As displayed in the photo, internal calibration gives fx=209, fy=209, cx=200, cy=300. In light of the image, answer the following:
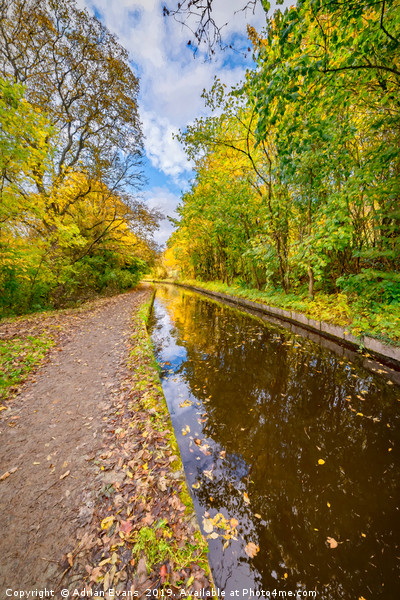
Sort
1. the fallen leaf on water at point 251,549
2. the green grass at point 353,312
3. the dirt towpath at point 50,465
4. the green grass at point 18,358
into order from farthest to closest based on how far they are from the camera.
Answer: the green grass at point 353,312 → the green grass at point 18,358 → the fallen leaf on water at point 251,549 → the dirt towpath at point 50,465

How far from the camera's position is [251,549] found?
1873 millimetres

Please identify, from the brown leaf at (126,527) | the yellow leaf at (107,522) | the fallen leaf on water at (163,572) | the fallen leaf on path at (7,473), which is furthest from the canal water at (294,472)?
the fallen leaf on path at (7,473)

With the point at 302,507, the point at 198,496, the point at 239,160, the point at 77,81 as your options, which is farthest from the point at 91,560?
the point at 77,81

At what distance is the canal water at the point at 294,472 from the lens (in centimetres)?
173

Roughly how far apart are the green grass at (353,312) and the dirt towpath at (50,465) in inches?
256

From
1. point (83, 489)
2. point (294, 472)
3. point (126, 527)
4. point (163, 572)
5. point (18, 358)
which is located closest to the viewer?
point (163, 572)

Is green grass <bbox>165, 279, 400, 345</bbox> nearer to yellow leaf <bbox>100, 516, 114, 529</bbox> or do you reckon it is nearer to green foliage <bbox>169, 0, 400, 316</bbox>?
green foliage <bbox>169, 0, 400, 316</bbox>

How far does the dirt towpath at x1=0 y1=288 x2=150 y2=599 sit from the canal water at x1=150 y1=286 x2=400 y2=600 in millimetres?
1196

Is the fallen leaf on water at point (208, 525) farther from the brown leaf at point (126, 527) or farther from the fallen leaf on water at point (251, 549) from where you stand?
the brown leaf at point (126, 527)

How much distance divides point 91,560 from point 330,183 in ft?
37.3

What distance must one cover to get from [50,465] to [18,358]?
3482mm

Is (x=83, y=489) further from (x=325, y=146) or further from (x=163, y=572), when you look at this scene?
(x=325, y=146)

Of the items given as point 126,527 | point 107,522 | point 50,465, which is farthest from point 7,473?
point 126,527

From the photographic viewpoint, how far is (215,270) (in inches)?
973
